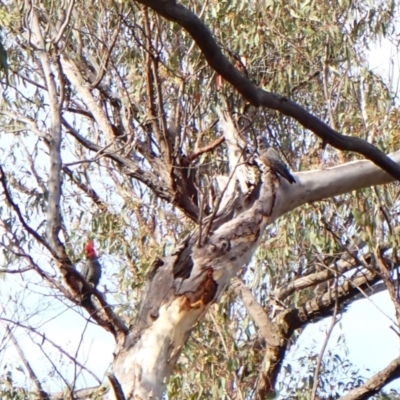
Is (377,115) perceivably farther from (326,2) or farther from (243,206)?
(243,206)

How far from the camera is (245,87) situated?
9.31ft

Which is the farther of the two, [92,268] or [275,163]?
[92,268]

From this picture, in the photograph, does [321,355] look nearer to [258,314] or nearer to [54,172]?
[258,314]

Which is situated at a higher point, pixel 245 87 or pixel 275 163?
pixel 275 163

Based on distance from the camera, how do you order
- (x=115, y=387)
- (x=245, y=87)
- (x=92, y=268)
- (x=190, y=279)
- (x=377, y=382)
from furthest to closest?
(x=377, y=382), (x=92, y=268), (x=190, y=279), (x=245, y=87), (x=115, y=387)

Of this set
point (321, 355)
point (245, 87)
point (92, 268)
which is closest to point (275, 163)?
point (245, 87)

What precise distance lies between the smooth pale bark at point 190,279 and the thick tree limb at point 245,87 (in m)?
0.60

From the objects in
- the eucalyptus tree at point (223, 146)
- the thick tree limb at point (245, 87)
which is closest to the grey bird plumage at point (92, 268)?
the eucalyptus tree at point (223, 146)

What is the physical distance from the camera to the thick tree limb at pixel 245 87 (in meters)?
2.50

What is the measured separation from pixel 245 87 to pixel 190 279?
976 mm

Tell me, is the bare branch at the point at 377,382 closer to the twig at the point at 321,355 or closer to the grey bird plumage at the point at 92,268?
the twig at the point at 321,355

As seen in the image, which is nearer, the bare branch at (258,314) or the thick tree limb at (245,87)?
the thick tree limb at (245,87)

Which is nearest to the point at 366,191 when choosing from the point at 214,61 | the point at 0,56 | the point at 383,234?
the point at 383,234

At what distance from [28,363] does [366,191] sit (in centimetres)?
259
